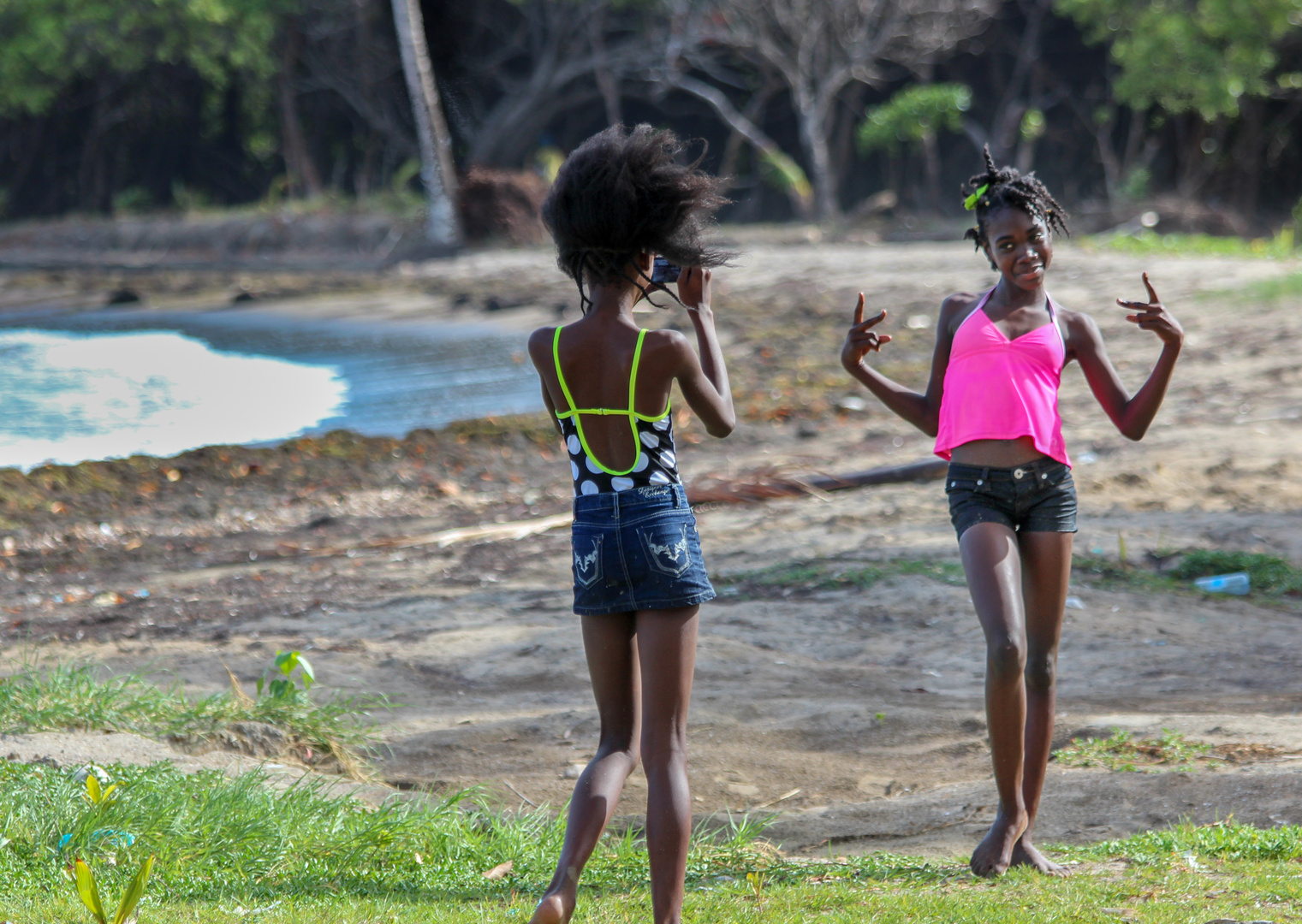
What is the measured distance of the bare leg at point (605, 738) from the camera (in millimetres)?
2799

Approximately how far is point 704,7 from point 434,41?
6030 mm

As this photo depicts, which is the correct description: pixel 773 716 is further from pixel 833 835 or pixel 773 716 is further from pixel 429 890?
pixel 429 890

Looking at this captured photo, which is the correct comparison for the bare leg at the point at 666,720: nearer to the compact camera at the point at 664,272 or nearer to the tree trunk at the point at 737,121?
the compact camera at the point at 664,272

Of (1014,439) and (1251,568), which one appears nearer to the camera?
(1014,439)

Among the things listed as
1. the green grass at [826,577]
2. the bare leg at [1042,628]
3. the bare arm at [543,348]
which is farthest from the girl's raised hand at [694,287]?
the green grass at [826,577]

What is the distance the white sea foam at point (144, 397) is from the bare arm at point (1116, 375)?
27.3ft

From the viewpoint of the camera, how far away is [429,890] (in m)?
3.35

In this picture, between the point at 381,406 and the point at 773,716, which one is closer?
the point at 773,716

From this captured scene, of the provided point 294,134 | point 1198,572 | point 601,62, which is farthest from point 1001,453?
point 294,134

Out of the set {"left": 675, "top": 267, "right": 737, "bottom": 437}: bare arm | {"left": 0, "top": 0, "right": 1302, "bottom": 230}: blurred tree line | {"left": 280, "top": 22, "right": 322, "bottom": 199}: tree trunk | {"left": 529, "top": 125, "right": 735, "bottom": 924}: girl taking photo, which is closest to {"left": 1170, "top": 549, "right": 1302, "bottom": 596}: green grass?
{"left": 675, "top": 267, "right": 737, "bottom": 437}: bare arm

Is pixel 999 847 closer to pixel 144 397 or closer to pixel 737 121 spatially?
pixel 144 397

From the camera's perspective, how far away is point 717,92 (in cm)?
2441

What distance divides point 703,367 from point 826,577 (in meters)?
3.50

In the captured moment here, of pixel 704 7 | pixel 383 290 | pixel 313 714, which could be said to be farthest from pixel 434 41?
pixel 313 714
